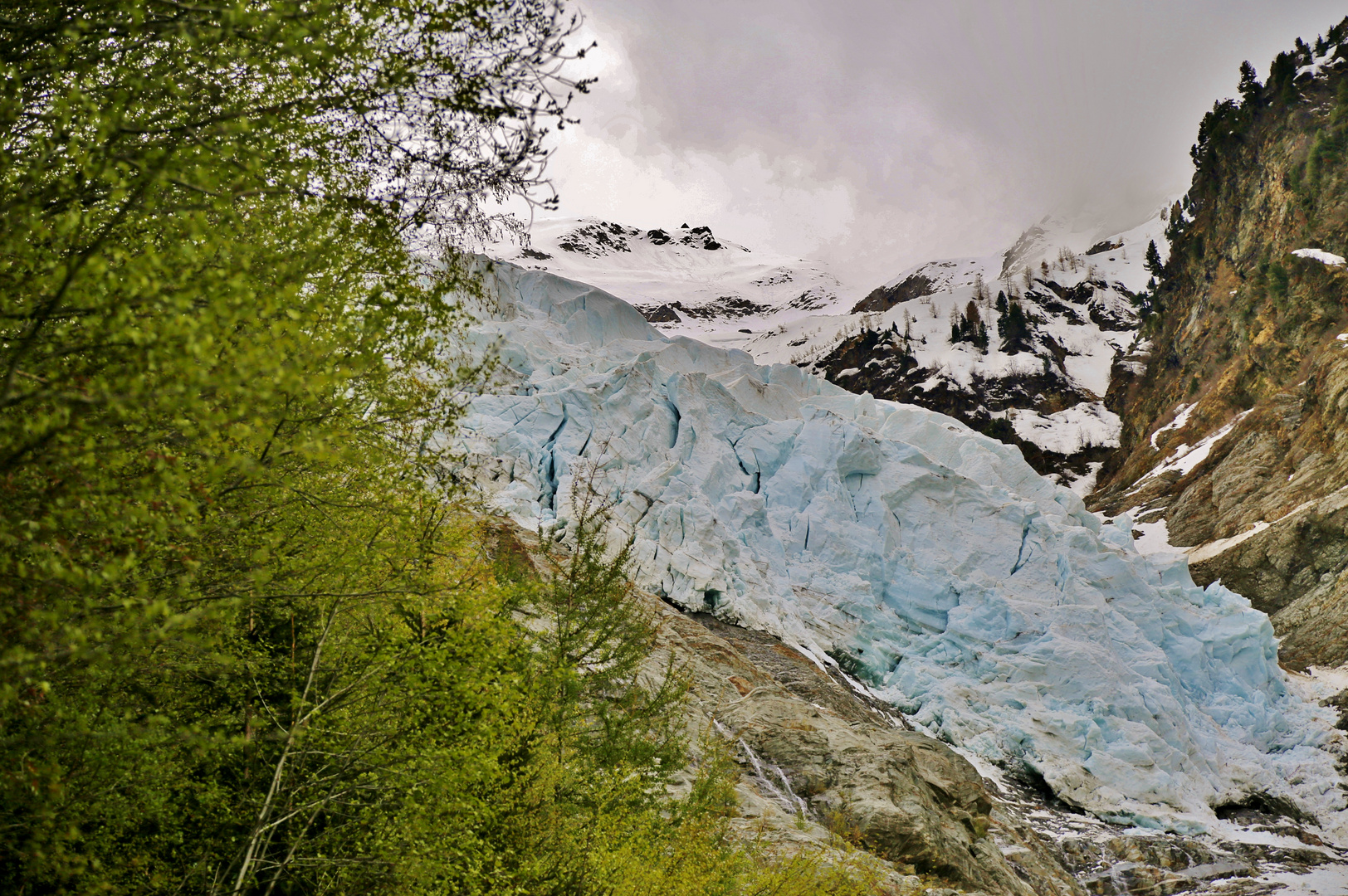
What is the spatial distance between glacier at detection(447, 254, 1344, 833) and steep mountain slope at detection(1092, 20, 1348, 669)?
40.1 feet

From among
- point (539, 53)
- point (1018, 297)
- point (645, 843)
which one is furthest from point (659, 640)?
point (1018, 297)

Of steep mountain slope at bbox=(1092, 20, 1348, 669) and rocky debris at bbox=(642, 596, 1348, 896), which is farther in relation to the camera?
steep mountain slope at bbox=(1092, 20, 1348, 669)

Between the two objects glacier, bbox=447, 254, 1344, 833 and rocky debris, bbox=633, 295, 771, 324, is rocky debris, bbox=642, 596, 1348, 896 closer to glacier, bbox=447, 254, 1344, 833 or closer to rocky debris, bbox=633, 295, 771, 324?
glacier, bbox=447, 254, 1344, 833

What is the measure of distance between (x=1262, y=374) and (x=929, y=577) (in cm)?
4537

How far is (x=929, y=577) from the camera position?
3122 cm

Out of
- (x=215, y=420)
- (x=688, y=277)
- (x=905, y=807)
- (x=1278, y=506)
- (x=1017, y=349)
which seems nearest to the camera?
(x=215, y=420)

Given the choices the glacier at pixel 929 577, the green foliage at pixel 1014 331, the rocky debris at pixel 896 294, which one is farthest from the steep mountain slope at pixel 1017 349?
the glacier at pixel 929 577

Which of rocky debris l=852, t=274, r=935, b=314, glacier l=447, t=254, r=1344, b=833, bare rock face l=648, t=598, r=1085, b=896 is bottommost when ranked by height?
bare rock face l=648, t=598, r=1085, b=896

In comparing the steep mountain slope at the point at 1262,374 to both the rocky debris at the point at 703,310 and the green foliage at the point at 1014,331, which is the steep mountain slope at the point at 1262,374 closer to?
the green foliage at the point at 1014,331

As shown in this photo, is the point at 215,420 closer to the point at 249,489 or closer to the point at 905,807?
the point at 249,489

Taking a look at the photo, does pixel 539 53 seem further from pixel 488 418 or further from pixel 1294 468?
pixel 1294 468

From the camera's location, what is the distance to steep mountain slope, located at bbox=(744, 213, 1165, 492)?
3162 inches

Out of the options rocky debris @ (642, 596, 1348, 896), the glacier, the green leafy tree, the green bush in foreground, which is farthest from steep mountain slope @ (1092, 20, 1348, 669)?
the green leafy tree

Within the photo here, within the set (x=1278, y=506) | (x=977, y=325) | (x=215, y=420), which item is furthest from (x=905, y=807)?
(x=977, y=325)
